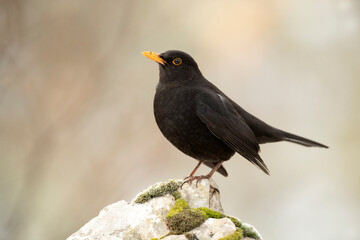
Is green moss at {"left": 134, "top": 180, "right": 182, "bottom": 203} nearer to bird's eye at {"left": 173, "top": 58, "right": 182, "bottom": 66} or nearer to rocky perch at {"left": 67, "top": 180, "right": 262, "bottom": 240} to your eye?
rocky perch at {"left": 67, "top": 180, "right": 262, "bottom": 240}

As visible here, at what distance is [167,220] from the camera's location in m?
4.28

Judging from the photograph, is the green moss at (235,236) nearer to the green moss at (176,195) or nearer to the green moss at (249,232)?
the green moss at (249,232)

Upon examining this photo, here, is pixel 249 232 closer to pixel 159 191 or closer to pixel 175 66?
pixel 159 191

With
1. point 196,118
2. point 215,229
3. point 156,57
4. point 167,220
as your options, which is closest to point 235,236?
point 215,229

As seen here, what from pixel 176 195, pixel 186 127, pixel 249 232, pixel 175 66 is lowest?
pixel 249 232

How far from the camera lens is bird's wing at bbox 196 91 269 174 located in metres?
5.32

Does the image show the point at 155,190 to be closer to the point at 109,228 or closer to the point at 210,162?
the point at 109,228

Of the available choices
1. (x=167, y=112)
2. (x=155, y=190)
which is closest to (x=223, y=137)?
(x=167, y=112)

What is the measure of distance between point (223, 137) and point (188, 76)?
1032mm

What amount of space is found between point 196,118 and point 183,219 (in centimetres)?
154

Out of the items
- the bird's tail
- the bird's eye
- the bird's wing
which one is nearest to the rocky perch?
the bird's wing

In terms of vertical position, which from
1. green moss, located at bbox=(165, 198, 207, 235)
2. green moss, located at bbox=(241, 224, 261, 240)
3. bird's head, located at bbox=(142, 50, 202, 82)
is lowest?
green moss, located at bbox=(241, 224, 261, 240)

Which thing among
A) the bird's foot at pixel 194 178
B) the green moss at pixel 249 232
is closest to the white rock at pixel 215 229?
the green moss at pixel 249 232

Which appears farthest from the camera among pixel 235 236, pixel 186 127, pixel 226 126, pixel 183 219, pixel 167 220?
pixel 226 126
